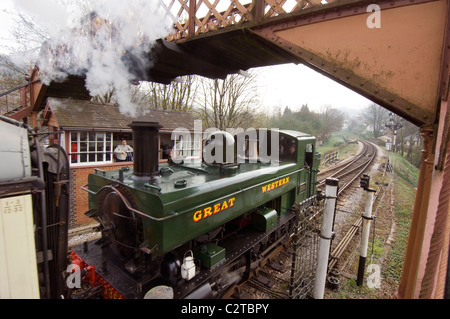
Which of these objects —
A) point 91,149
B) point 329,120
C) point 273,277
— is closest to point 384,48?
point 273,277

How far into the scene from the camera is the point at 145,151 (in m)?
4.25

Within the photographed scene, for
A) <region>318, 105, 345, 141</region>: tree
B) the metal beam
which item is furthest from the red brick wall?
<region>318, 105, 345, 141</region>: tree

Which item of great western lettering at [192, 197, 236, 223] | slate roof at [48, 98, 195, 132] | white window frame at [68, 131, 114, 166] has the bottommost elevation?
great western lettering at [192, 197, 236, 223]

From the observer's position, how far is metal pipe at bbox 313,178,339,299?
4523mm

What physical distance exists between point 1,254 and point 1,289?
1.02ft

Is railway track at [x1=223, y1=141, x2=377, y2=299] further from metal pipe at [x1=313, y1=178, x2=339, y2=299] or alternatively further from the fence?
metal pipe at [x1=313, y1=178, x2=339, y2=299]

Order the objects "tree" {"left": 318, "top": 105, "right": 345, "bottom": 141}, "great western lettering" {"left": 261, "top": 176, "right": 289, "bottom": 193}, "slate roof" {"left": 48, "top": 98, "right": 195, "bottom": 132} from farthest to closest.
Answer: "tree" {"left": 318, "top": 105, "right": 345, "bottom": 141}
"slate roof" {"left": 48, "top": 98, "right": 195, "bottom": 132}
"great western lettering" {"left": 261, "top": 176, "right": 289, "bottom": 193}

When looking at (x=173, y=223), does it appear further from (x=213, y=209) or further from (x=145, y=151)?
(x=145, y=151)

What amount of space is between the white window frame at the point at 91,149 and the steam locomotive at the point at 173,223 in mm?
4359

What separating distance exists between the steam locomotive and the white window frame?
4.36 m

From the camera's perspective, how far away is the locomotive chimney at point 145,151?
418cm

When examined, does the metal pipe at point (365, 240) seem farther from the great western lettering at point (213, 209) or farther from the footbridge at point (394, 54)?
the great western lettering at point (213, 209)

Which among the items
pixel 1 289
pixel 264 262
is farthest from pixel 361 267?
pixel 1 289

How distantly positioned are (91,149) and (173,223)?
681cm
